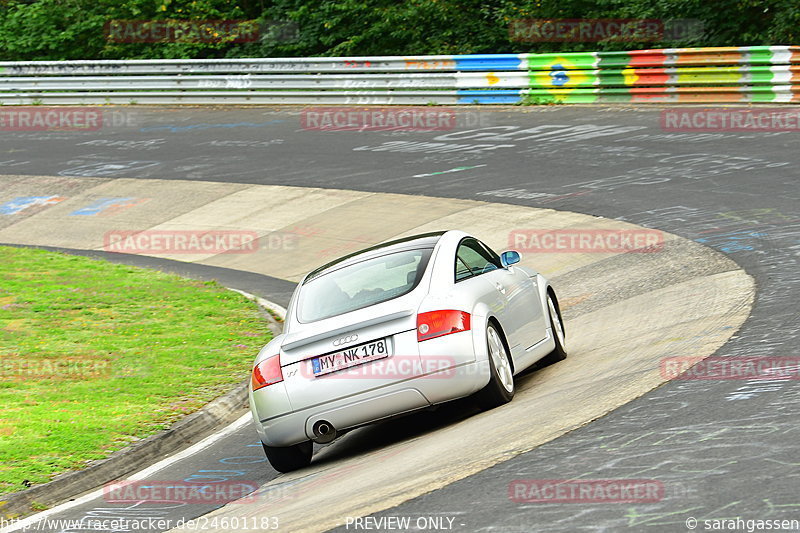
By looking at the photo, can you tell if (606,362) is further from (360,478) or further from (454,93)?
(454,93)

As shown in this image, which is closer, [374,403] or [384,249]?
[374,403]

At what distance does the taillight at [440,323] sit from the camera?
26.4 ft

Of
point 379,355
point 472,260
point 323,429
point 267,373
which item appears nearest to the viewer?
point 379,355

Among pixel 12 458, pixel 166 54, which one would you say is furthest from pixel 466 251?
pixel 166 54

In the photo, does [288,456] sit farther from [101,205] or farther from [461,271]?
[101,205]

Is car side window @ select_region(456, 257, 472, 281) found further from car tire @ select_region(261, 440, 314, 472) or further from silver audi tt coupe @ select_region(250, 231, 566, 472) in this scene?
car tire @ select_region(261, 440, 314, 472)

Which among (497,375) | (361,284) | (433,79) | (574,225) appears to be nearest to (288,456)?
(361,284)

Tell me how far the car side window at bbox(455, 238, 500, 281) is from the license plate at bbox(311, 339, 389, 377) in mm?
1033

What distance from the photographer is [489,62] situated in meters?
27.7

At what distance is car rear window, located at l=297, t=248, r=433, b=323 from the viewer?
28.2 feet

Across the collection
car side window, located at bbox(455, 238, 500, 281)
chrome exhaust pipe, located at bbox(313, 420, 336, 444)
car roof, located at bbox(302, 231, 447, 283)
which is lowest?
chrome exhaust pipe, located at bbox(313, 420, 336, 444)

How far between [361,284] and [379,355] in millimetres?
984

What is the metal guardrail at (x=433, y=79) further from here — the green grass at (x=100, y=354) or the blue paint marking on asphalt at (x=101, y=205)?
the green grass at (x=100, y=354)

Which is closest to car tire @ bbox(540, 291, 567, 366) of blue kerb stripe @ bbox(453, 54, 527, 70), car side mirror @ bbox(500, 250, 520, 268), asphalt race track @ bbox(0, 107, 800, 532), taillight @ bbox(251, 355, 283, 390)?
asphalt race track @ bbox(0, 107, 800, 532)
